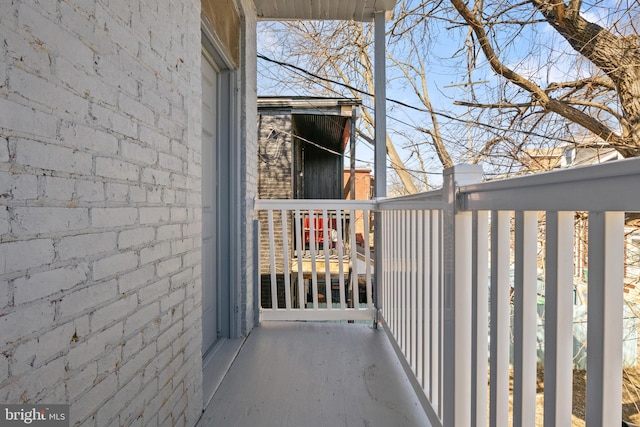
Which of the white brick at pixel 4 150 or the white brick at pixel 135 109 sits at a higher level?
the white brick at pixel 135 109

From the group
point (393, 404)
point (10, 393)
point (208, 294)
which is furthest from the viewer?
point (208, 294)

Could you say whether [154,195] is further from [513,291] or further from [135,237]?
[513,291]

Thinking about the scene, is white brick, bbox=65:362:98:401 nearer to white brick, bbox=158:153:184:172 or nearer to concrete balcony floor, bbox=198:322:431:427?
white brick, bbox=158:153:184:172

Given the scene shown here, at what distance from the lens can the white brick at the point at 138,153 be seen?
1211mm

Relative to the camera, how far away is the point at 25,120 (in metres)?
0.79

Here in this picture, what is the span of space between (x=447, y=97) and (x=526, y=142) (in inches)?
52.6

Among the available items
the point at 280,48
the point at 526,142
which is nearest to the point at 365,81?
the point at 280,48

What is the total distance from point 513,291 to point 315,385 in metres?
1.55

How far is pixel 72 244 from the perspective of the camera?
944 millimetres

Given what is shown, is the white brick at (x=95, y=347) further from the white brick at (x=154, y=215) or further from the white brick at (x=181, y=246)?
the white brick at (x=181, y=246)

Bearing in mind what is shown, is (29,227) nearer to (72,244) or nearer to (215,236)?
(72,244)

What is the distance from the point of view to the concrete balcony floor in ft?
6.22

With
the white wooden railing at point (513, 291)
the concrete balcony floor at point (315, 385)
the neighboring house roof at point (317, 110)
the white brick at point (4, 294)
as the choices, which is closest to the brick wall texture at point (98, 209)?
the white brick at point (4, 294)

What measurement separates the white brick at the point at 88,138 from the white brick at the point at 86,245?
0.23 metres
